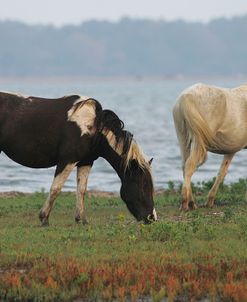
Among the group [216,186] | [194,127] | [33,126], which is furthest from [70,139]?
[216,186]

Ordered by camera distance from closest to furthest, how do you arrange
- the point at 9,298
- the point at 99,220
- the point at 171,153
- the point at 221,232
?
the point at 9,298
the point at 221,232
the point at 99,220
the point at 171,153

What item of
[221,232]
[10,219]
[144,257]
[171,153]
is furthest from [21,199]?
[171,153]

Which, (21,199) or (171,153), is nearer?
(21,199)

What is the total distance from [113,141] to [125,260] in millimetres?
2910

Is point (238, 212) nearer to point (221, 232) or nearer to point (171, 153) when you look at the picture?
point (221, 232)

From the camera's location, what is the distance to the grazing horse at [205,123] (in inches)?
575

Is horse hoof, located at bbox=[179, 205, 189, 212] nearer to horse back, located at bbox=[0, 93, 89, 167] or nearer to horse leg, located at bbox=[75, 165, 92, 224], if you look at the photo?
horse leg, located at bbox=[75, 165, 92, 224]

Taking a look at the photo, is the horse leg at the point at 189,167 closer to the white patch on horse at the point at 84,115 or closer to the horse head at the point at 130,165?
the horse head at the point at 130,165

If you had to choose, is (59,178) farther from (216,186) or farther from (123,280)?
(216,186)

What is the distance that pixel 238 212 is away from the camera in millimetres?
14430

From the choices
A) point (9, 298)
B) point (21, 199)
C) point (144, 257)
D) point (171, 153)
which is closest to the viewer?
point (9, 298)

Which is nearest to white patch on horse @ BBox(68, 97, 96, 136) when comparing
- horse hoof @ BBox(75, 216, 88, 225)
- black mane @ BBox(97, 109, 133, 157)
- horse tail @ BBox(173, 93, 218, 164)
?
black mane @ BBox(97, 109, 133, 157)

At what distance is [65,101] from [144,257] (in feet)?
10.6

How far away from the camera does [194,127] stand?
1449 cm
